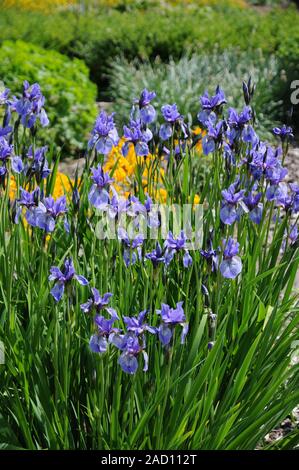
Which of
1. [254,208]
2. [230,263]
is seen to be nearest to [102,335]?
[230,263]

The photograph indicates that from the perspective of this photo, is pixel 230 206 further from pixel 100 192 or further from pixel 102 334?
pixel 102 334

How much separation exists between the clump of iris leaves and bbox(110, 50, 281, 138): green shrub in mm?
4524

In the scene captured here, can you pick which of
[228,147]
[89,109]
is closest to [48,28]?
[89,109]

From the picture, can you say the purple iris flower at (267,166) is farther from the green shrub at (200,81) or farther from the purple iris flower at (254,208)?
the green shrub at (200,81)

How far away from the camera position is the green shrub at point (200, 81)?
25.0 ft

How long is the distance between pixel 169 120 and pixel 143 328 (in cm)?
125

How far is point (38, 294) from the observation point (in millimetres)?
2674

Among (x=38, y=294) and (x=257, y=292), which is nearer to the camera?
(x=38, y=294)

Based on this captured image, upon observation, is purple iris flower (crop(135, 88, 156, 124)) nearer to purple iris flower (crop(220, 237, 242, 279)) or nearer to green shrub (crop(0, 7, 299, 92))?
purple iris flower (crop(220, 237, 242, 279))

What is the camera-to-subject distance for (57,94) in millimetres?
7164

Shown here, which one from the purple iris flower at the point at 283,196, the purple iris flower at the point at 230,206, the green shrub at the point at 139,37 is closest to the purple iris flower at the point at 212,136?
the purple iris flower at the point at 283,196

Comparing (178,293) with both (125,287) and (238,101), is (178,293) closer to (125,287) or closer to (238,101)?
(125,287)
